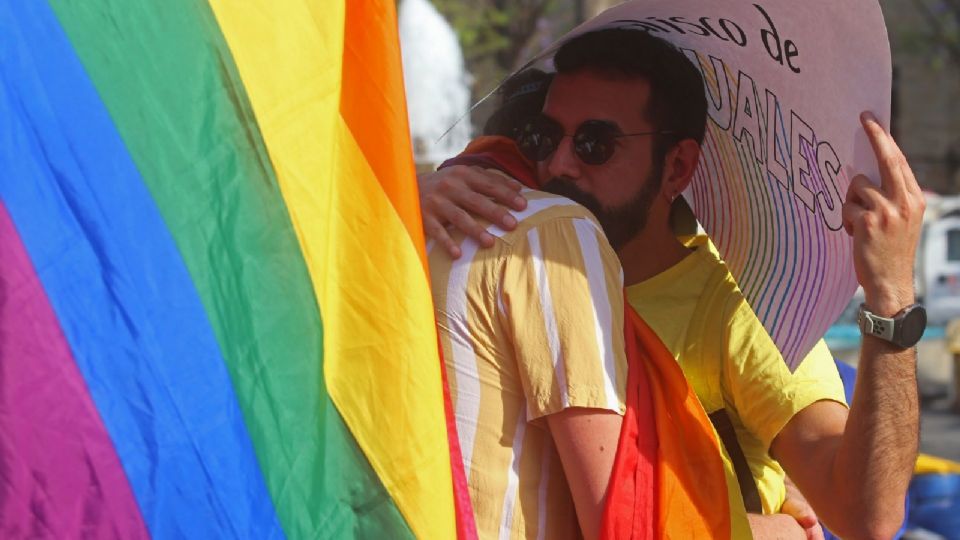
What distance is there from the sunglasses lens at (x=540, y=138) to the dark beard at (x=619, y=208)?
0.08m

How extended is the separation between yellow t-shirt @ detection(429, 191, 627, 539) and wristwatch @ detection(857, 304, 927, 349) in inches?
16.3

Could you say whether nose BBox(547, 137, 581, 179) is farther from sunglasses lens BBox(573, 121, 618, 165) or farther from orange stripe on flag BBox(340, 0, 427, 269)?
orange stripe on flag BBox(340, 0, 427, 269)

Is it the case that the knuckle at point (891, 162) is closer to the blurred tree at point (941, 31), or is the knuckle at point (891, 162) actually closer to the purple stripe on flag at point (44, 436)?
the purple stripe on flag at point (44, 436)

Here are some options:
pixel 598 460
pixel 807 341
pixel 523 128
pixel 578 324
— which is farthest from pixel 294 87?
pixel 807 341

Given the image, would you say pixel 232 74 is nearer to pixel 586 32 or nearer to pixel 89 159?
pixel 89 159

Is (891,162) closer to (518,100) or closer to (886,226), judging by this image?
(886,226)

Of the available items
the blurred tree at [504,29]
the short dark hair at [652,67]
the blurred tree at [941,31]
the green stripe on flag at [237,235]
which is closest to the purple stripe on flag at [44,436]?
the green stripe on flag at [237,235]

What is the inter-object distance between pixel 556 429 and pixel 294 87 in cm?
61

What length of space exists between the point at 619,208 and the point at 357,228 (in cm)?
88

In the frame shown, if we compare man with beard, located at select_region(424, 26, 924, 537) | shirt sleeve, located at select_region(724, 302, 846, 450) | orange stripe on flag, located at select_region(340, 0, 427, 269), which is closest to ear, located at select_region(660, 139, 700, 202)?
man with beard, located at select_region(424, 26, 924, 537)

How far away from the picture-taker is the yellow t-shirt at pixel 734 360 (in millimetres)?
2316

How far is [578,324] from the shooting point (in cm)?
191

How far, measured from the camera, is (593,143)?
2.45 metres

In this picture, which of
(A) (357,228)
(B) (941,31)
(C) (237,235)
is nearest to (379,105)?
(A) (357,228)
